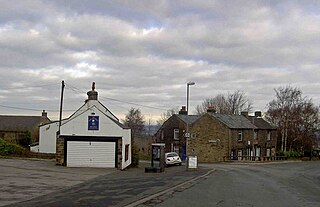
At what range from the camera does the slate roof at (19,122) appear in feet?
285

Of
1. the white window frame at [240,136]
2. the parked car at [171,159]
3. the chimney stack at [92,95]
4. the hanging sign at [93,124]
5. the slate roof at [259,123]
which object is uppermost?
the chimney stack at [92,95]

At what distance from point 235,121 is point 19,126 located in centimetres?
3743

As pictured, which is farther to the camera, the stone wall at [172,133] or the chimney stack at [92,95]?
the stone wall at [172,133]

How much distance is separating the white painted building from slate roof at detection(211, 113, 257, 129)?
29.9 metres

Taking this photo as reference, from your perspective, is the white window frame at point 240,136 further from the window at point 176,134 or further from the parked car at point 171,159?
the parked car at point 171,159

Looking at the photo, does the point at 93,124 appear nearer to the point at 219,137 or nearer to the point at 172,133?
the point at 219,137

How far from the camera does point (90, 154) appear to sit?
135ft

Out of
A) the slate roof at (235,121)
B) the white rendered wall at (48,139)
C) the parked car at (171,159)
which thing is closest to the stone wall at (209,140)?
the slate roof at (235,121)

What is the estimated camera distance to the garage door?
40969 mm

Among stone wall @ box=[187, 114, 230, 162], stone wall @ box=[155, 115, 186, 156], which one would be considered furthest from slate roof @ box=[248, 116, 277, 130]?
stone wall @ box=[155, 115, 186, 156]

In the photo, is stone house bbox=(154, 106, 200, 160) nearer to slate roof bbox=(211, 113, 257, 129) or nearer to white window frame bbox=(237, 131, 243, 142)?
slate roof bbox=(211, 113, 257, 129)

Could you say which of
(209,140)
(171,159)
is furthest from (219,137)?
(171,159)

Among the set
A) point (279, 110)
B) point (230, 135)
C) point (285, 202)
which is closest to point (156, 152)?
point (230, 135)

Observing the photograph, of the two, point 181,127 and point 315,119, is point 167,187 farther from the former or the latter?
point 315,119
